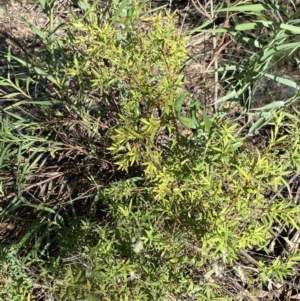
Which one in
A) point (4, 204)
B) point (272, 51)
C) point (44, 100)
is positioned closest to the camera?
point (272, 51)

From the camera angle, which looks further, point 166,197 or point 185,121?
point 166,197

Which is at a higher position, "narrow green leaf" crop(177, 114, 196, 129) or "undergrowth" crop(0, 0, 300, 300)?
"narrow green leaf" crop(177, 114, 196, 129)

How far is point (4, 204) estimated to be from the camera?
239 cm

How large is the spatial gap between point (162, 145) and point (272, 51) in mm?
463

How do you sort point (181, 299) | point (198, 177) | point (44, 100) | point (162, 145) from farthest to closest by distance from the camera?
point (44, 100), point (162, 145), point (181, 299), point (198, 177)

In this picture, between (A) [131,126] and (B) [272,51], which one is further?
(B) [272,51]

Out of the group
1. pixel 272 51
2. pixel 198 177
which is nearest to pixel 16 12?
pixel 272 51

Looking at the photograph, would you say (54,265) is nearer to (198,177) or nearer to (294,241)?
(198,177)

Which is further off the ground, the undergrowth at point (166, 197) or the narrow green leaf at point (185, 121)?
the narrow green leaf at point (185, 121)

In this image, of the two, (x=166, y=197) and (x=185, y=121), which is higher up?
(x=185, y=121)

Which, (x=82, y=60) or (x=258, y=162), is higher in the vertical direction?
(x=258, y=162)

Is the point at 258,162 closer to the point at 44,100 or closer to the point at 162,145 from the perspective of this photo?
the point at 162,145

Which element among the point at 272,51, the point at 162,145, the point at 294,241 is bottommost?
the point at 294,241

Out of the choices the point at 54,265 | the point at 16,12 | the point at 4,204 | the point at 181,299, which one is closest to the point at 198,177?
the point at 181,299
